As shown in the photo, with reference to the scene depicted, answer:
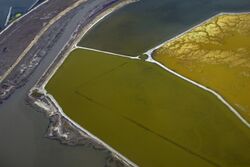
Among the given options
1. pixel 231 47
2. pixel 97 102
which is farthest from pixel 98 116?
pixel 231 47

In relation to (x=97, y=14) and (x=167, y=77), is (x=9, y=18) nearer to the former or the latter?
(x=97, y=14)

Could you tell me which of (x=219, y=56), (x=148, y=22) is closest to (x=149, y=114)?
(x=219, y=56)

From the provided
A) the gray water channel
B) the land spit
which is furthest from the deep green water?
the gray water channel

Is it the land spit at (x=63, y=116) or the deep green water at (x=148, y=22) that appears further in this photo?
the deep green water at (x=148, y=22)

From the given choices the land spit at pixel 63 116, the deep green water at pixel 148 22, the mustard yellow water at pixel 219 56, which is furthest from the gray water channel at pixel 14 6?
the mustard yellow water at pixel 219 56

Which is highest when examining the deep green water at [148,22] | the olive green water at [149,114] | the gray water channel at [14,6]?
the gray water channel at [14,6]

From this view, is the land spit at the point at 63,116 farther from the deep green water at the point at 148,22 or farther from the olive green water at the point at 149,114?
the deep green water at the point at 148,22

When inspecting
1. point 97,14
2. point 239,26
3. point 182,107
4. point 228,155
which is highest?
point 97,14
